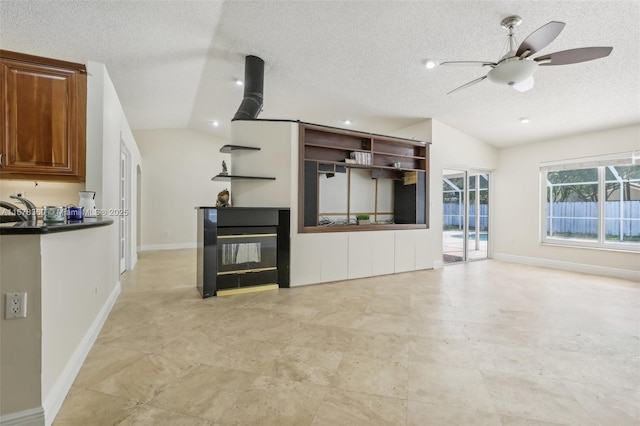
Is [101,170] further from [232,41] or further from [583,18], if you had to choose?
[583,18]

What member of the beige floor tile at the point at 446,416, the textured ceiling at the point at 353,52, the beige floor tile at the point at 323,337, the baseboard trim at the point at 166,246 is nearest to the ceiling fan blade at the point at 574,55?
the textured ceiling at the point at 353,52

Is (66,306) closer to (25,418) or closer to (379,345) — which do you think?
(25,418)

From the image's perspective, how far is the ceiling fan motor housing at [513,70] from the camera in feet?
7.88

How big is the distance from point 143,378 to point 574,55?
409 centimetres

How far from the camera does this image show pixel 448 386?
1792mm

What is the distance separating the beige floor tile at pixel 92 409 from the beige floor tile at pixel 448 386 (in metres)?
1.60

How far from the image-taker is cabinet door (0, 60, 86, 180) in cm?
248

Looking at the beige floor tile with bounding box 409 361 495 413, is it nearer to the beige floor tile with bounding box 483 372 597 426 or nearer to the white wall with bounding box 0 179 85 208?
the beige floor tile with bounding box 483 372 597 426

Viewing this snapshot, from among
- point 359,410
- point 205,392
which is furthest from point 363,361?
point 205,392

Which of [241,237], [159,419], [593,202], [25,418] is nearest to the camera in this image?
[25,418]

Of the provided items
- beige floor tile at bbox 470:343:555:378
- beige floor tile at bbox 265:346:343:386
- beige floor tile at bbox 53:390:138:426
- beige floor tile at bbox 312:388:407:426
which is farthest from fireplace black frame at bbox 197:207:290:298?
beige floor tile at bbox 470:343:555:378

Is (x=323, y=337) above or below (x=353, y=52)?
below

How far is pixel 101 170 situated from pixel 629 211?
776 centimetres

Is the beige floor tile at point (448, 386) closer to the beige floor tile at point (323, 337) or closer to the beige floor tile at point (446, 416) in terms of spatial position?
the beige floor tile at point (446, 416)
